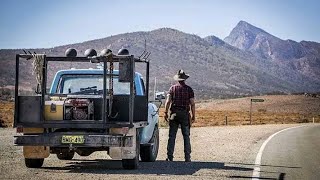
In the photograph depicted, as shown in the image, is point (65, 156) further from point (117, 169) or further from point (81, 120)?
point (81, 120)

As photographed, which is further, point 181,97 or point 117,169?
point 181,97

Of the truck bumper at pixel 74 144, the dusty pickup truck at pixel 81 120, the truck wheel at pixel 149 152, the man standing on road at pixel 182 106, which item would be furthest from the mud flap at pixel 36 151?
the man standing on road at pixel 182 106

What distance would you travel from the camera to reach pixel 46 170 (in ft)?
35.7

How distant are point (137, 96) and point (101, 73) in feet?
3.37

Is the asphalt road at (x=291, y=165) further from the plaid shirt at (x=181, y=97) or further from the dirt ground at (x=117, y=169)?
the plaid shirt at (x=181, y=97)

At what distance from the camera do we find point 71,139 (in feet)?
34.7

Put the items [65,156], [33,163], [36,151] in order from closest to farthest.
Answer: [36,151], [33,163], [65,156]

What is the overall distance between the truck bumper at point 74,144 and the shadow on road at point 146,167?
0.55 m

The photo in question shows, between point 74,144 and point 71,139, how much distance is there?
0.10 meters

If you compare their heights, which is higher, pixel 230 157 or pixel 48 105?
pixel 48 105

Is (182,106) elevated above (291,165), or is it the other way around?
(182,106)

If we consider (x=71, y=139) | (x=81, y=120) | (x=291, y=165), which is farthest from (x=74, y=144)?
(x=291, y=165)

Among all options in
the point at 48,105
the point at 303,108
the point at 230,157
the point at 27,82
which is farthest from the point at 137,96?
the point at 27,82

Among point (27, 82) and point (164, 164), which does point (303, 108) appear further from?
point (164, 164)
